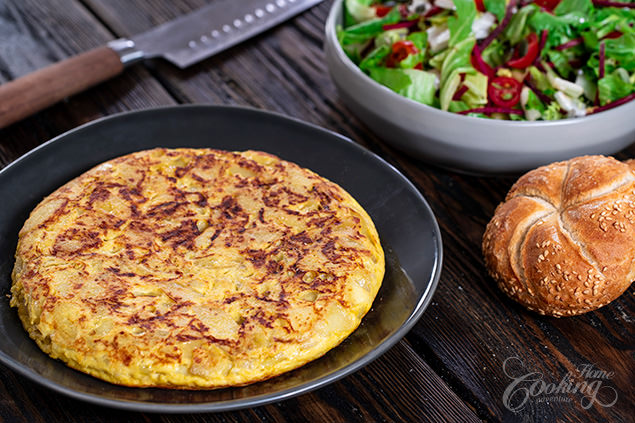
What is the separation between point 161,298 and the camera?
149cm

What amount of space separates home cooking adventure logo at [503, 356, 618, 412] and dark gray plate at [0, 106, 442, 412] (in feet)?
1.07

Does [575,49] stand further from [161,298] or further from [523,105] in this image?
[161,298]

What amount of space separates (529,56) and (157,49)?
1.46 m

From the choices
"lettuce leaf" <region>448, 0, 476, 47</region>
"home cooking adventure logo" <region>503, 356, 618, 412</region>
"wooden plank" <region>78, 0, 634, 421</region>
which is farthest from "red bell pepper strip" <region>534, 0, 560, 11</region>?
"home cooking adventure logo" <region>503, 356, 618, 412</region>

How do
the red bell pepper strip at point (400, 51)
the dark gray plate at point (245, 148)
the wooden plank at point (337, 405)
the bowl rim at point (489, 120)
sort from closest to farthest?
1. the dark gray plate at point (245, 148)
2. the wooden plank at point (337, 405)
3. the bowl rim at point (489, 120)
4. the red bell pepper strip at point (400, 51)

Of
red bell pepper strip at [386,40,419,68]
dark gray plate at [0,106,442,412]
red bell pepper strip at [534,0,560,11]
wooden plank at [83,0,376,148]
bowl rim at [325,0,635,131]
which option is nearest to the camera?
dark gray plate at [0,106,442,412]

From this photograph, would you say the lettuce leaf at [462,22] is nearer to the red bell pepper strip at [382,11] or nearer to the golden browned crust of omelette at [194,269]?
the red bell pepper strip at [382,11]

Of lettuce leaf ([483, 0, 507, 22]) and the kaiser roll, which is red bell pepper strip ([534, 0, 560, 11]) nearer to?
lettuce leaf ([483, 0, 507, 22])

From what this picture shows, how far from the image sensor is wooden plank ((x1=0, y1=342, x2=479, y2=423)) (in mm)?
1506

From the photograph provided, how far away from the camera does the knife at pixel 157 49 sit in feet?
7.59

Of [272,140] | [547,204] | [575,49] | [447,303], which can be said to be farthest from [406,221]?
[575,49]

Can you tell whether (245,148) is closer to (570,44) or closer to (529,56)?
(529,56)

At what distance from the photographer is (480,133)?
6.55 ft

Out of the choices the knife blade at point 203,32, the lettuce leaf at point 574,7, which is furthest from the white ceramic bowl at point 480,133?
the knife blade at point 203,32
